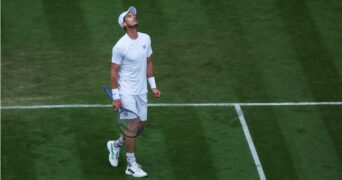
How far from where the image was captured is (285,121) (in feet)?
47.6

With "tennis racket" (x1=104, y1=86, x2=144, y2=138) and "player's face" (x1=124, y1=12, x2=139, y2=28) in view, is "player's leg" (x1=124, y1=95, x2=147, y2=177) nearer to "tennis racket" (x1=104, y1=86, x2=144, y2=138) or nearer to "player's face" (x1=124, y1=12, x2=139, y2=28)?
"tennis racket" (x1=104, y1=86, x2=144, y2=138)

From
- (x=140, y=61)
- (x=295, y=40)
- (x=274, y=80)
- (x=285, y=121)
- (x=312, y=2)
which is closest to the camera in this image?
(x=140, y=61)

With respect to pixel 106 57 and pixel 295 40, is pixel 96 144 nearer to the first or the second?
pixel 106 57

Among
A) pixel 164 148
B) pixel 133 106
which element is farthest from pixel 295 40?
pixel 133 106

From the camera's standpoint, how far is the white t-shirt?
12164 mm

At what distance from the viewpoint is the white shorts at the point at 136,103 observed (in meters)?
12.4

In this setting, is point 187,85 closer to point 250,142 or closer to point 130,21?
point 250,142

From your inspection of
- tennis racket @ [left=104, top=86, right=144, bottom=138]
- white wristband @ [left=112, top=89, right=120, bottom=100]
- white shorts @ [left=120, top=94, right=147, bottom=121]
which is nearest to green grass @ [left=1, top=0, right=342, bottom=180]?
tennis racket @ [left=104, top=86, right=144, bottom=138]

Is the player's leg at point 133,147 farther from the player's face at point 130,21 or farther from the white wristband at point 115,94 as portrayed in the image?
the player's face at point 130,21

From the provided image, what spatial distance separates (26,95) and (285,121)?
429 centimetres

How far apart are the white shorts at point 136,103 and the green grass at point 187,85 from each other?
0.96 metres

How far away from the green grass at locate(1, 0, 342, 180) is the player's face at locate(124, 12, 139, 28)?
2.18 metres

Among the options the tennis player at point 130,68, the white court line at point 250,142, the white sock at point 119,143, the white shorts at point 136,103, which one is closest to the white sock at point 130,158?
the tennis player at point 130,68

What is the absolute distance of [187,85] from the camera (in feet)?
51.3
